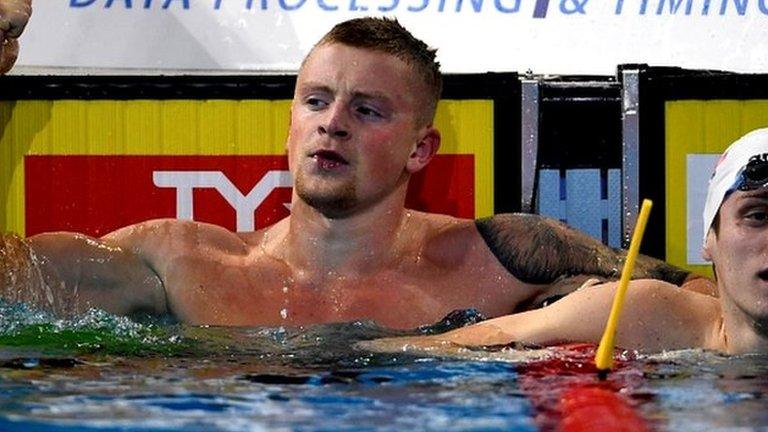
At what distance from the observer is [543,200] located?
4207mm

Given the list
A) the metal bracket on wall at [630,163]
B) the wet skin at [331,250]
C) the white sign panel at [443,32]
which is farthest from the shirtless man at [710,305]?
the white sign panel at [443,32]

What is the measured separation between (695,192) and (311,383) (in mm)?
1622

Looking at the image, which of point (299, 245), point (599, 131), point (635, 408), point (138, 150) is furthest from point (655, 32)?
point (635, 408)

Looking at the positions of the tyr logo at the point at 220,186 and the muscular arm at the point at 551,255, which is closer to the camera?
the muscular arm at the point at 551,255

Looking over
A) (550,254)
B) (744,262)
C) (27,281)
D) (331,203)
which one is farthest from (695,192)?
(27,281)

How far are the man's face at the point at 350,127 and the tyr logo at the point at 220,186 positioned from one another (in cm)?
46

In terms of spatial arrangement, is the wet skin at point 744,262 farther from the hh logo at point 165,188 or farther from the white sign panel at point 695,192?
the hh logo at point 165,188

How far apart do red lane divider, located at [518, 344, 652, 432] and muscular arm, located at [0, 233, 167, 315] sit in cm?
112

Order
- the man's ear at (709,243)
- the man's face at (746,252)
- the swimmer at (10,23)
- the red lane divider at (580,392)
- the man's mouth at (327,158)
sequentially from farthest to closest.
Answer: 1. the man's mouth at (327,158)
2. the swimmer at (10,23)
3. the man's ear at (709,243)
4. the man's face at (746,252)
5. the red lane divider at (580,392)

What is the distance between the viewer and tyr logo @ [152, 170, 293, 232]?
13.8 feet

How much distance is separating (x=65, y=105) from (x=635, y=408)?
2.11 metres

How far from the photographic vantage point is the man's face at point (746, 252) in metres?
3.00

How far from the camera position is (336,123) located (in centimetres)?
366

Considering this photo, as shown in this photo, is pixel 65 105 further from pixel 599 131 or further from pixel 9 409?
pixel 9 409
